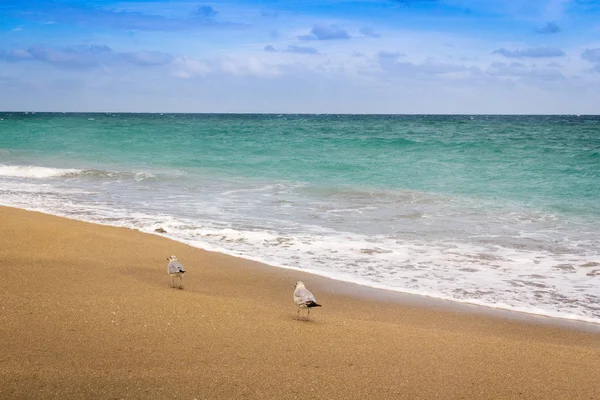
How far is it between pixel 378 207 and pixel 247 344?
11497 millimetres

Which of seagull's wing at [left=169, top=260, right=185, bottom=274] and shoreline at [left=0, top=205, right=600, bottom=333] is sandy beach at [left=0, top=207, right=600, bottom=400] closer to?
shoreline at [left=0, top=205, right=600, bottom=333]

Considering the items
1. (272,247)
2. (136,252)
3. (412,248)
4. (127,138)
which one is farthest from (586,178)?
(127,138)

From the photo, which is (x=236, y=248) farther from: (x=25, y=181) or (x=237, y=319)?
(x=25, y=181)

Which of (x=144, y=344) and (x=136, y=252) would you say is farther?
(x=136, y=252)

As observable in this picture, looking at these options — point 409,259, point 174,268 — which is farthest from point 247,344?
point 409,259

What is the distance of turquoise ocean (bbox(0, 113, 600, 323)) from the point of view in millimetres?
9406

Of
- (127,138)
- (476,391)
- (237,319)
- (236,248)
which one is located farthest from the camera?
(127,138)

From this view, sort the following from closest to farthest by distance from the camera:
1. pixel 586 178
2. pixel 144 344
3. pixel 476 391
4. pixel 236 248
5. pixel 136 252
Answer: pixel 476 391, pixel 144 344, pixel 136 252, pixel 236 248, pixel 586 178

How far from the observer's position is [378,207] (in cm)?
1658

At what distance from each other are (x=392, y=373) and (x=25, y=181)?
775 inches

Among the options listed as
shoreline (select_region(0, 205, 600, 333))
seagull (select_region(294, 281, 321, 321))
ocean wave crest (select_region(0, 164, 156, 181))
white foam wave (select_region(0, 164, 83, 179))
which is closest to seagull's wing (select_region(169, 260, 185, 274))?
seagull (select_region(294, 281, 321, 321))

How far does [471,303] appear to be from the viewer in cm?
801

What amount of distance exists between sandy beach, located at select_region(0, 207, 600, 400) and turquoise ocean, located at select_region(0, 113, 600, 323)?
1.36m

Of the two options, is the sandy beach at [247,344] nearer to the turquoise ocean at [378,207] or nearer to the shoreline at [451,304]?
the shoreline at [451,304]
